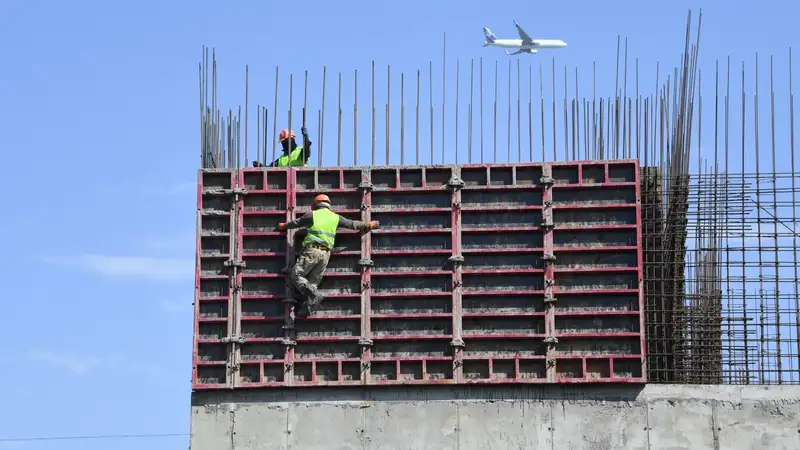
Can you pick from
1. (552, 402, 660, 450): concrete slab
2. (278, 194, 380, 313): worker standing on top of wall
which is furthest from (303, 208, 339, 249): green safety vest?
(552, 402, 660, 450): concrete slab

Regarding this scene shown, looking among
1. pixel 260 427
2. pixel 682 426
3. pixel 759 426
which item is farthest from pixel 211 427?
pixel 759 426

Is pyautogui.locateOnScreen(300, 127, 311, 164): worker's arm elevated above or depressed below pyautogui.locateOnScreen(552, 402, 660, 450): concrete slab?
above

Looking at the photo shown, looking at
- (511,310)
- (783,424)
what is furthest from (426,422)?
(783,424)

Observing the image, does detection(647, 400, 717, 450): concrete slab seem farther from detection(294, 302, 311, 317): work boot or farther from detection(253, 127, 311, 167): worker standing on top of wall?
detection(253, 127, 311, 167): worker standing on top of wall

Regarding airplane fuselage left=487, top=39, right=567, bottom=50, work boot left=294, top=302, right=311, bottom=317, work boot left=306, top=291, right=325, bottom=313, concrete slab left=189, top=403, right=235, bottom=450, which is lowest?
concrete slab left=189, top=403, right=235, bottom=450

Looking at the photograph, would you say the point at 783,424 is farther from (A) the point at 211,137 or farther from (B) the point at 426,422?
(A) the point at 211,137

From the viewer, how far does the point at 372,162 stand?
24.5 m

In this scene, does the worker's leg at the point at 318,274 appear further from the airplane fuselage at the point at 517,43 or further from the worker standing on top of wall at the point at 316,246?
the airplane fuselage at the point at 517,43

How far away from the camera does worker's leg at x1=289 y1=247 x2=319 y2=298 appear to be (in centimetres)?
2319

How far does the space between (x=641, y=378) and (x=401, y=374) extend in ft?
13.9

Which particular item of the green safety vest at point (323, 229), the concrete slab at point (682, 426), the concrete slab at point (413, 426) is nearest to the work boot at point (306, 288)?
the green safety vest at point (323, 229)

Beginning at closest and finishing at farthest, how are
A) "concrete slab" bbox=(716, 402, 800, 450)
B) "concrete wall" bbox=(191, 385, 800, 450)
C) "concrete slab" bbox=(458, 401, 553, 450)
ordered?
1. "concrete slab" bbox=(716, 402, 800, 450)
2. "concrete wall" bbox=(191, 385, 800, 450)
3. "concrete slab" bbox=(458, 401, 553, 450)

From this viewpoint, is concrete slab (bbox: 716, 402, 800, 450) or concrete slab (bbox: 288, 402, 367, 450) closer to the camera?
concrete slab (bbox: 716, 402, 800, 450)

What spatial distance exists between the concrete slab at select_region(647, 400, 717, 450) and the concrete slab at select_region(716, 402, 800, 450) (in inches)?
8.5
